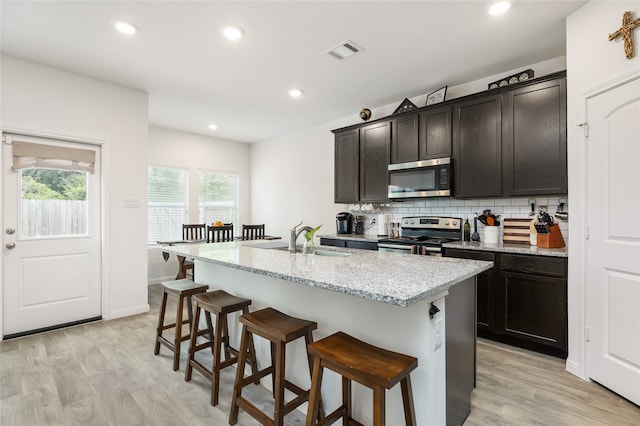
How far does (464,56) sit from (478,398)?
2909 mm

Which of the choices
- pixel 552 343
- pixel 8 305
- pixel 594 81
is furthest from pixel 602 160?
pixel 8 305

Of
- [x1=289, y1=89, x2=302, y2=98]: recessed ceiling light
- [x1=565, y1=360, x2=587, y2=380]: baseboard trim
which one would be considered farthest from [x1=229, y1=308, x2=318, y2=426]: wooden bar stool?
[x1=289, y1=89, x2=302, y2=98]: recessed ceiling light

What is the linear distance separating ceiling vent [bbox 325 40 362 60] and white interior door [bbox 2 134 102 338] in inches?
113

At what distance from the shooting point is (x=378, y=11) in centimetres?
235

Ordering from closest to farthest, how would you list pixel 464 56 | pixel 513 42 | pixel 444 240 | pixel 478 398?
pixel 478 398, pixel 513 42, pixel 464 56, pixel 444 240

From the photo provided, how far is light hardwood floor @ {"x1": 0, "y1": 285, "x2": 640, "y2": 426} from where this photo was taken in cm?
185

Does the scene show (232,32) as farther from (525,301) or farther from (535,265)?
(525,301)

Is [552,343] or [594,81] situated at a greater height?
[594,81]

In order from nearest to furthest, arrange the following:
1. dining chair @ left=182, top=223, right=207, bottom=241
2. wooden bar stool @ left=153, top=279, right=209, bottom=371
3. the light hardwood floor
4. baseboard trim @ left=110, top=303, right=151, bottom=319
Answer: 1. the light hardwood floor
2. wooden bar stool @ left=153, top=279, right=209, bottom=371
3. baseboard trim @ left=110, top=303, right=151, bottom=319
4. dining chair @ left=182, top=223, right=207, bottom=241

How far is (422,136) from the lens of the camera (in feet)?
12.0

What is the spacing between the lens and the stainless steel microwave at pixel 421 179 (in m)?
3.42

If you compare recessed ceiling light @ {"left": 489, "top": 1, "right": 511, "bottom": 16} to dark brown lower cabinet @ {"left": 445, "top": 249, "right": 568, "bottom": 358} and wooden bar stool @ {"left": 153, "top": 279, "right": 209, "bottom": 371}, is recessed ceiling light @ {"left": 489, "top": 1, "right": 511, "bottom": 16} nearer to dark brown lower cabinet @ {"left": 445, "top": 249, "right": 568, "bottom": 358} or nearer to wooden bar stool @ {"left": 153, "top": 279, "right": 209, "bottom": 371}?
dark brown lower cabinet @ {"left": 445, "top": 249, "right": 568, "bottom": 358}

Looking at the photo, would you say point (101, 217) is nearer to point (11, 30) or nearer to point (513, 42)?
point (11, 30)

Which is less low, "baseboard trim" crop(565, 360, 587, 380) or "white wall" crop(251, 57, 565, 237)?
"white wall" crop(251, 57, 565, 237)
